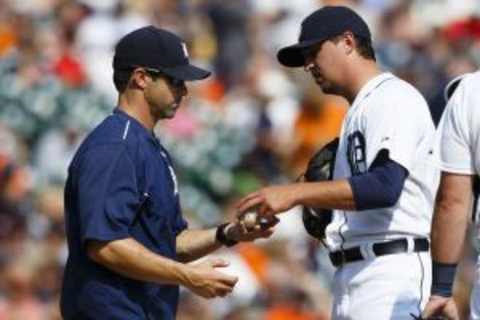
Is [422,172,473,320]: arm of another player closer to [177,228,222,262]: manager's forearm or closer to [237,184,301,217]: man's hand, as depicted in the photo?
[237,184,301,217]: man's hand

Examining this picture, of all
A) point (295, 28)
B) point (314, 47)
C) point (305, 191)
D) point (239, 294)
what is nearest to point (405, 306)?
point (305, 191)

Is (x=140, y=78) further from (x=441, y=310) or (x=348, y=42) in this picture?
(x=441, y=310)

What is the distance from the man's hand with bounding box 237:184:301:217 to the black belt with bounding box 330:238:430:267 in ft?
1.56

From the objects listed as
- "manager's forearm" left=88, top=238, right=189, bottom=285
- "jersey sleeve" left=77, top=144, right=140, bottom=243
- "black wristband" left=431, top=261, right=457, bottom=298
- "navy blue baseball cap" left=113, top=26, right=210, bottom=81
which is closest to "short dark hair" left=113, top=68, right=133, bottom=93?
"navy blue baseball cap" left=113, top=26, right=210, bottom=81

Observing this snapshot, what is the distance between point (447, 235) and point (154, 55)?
54.9 inches

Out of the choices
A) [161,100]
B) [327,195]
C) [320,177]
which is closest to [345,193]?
[327,195]

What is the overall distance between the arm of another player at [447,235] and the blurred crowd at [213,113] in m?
4.66

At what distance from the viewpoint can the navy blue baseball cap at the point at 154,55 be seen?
638cm

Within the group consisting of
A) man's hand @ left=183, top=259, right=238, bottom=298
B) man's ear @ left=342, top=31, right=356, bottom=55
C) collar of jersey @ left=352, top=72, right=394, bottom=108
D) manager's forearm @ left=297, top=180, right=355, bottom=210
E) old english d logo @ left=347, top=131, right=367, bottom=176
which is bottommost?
man's hand @ left=183, top=259, right=238, bottom=298

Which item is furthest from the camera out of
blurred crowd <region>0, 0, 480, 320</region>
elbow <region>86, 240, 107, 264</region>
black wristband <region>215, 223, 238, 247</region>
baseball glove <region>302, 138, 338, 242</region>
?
blurred crowd <region>0, 0, 480, 320</region>

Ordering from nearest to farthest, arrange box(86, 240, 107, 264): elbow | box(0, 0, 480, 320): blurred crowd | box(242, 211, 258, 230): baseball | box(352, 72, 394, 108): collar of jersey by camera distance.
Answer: box(86, 240, 107, 264): elbow → box(242, 211, 258, 230): baseball → box(352, 72, 394, 108): collar of jersey → box(0, 0, 480, 320): blurred crowd

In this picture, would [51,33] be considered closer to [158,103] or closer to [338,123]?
[338,123]

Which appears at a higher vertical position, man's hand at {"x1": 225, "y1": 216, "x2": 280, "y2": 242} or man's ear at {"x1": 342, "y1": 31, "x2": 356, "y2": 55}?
man's ear at {"x1": 342, "y1": 31, "x2": 356, "y2": 55}

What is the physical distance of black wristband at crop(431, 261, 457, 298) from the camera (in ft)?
19.9
